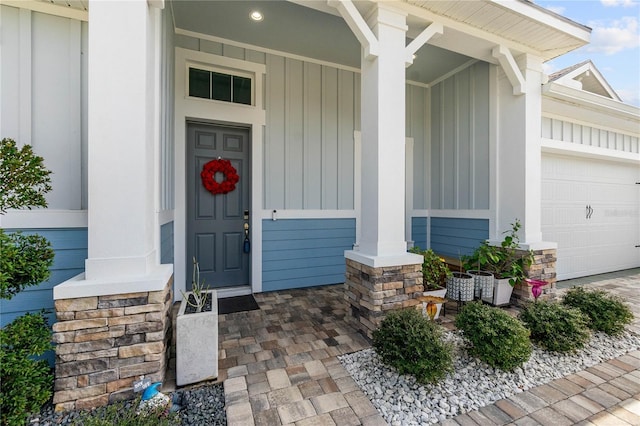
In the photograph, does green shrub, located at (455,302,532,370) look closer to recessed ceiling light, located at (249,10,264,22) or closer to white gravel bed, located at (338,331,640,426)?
white gravel bed, located at (338,331,640,426)

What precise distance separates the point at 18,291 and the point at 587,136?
6.60 metres

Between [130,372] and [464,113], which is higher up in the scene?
[464,113]

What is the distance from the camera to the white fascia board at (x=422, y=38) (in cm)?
260

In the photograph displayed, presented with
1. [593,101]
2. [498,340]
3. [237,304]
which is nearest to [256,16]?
[237,304]

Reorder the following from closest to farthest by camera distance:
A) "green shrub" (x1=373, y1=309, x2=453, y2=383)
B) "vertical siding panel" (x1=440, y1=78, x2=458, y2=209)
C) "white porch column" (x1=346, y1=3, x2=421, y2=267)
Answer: "green shrub" (x1=373, y1=309, x2=453, y2=383) < "white porch column" (x1=346, y1=3, x2=421, y2=267) < "vertical siding panel" (x1=440, y1=78, x2=458, y2=209)

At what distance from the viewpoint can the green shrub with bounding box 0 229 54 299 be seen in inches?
55.2

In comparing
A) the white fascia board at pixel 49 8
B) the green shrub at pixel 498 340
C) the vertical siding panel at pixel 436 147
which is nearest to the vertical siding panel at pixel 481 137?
the vertical siding panel at pixel 436 147

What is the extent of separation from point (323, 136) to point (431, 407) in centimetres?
331

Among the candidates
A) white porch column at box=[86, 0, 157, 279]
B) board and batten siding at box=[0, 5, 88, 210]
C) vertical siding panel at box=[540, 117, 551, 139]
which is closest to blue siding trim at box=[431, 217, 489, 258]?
vertical siding panel at box=[540, 117, 551, 139]

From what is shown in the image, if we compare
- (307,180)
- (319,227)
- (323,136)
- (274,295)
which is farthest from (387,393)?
(323,136)

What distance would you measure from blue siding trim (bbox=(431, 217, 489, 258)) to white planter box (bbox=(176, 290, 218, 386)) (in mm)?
3113

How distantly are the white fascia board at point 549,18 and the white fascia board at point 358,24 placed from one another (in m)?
1.19

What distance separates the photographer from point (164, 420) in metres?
1.40

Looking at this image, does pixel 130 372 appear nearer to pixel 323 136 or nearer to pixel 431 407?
pixel 431 407
